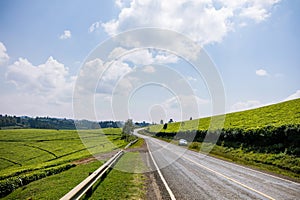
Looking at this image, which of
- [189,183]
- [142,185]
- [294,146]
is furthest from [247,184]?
[294,146]

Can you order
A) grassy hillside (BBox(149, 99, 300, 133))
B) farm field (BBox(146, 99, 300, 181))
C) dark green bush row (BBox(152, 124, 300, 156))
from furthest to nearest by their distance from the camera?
grassy hillside (BBox(149, 99, 300, 133)) < dark green bush row (BBox(152, 124, 300, 156)) < farm field (BBox(146, 99, 300, 181))

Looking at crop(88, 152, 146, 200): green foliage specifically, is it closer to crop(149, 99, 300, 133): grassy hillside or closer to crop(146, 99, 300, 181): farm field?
crop(146, 99, 300, 181): farm field

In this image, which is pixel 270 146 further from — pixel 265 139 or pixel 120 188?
pixel 120 188

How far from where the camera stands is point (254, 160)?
73.0 ft

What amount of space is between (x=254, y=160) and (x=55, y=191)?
1874 centimetres

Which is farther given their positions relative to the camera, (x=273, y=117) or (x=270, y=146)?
(x=273, y=117)

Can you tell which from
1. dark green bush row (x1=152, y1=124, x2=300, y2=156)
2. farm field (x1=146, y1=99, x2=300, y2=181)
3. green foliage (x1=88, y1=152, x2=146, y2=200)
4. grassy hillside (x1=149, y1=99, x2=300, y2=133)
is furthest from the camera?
grassy hillside (x1=149, y1=99, x2=300, y2=133)

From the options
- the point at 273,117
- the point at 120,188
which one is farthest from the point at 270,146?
the point at 120,188

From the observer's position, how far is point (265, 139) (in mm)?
24594

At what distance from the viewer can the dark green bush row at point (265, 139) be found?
2044 centimetres

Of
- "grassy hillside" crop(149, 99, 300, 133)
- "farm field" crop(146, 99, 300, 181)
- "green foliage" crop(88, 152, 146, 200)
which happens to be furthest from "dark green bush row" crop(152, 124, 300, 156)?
"green foliage" crop(88, 152, 146, 200)

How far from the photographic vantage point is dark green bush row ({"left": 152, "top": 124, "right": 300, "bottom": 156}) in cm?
2044

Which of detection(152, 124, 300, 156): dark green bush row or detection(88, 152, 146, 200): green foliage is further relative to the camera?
detection(152, 124, 300, 156): dark green bush row

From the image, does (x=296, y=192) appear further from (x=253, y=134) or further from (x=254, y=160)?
(x=253, y=134)
